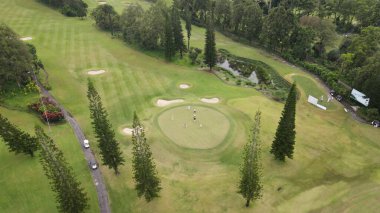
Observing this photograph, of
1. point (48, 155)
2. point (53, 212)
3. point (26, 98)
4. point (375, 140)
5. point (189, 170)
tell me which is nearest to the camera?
point (48, 155)

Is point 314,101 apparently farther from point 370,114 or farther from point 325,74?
point 325,74

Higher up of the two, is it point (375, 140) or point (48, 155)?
point (48, 155)

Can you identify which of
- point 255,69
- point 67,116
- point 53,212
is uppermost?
point 255,69

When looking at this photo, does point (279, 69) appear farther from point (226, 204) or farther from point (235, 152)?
point (226, 204)

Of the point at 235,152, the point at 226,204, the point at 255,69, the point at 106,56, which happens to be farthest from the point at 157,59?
the point at 226,204

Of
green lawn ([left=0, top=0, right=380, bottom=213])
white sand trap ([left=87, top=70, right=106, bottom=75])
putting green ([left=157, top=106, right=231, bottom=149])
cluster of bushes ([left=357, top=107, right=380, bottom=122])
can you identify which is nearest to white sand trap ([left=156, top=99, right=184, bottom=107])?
green lawn ([left=0, top=0, right=380, bottom=213])

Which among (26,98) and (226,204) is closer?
(226,204)

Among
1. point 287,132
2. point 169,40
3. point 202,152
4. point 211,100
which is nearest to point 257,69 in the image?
point 169,40

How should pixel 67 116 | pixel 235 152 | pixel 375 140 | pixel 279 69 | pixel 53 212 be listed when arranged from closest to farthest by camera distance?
pixel 53 212, pixel 235 152, pixel 375 140, pixel 67 116, pixel 279 69
